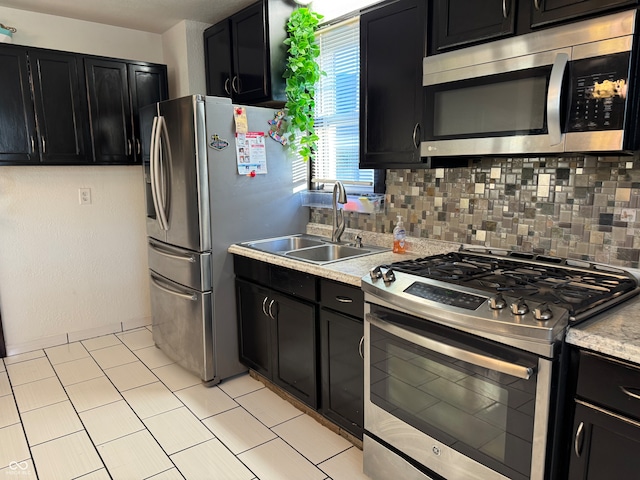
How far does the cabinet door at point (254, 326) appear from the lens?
2.59 metres

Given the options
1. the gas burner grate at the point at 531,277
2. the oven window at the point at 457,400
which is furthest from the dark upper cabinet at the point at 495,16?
the oven window at the point at 457,400

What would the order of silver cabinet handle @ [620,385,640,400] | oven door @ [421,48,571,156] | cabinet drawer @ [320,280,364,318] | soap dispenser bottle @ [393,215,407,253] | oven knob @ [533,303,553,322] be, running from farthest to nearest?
soap dispenser bottle @ [393,215,407,253] → cabinet drawer @ [320,280,364,318] → oven door @ [421,48,571,156] → oven knob @ [533,303,553,322] → silver cabinet handle @ [620,385,640,400]

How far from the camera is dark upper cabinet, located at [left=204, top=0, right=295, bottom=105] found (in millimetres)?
2787

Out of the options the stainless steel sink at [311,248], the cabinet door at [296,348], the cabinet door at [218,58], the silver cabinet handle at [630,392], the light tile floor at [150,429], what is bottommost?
the light tile floor at [150,429]

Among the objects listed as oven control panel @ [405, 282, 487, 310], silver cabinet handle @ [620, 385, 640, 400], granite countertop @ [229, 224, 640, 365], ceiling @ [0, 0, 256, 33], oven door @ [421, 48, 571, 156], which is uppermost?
ceiling @ [0, 0, 256, 33]

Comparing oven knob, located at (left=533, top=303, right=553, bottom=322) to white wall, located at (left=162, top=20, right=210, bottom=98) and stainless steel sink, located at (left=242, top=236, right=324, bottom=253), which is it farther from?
white wall, located at (left=162, top=20, right=210, bottom=98)

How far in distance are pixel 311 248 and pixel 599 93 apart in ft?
5.51

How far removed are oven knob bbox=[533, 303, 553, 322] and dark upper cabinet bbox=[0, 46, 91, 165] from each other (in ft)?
10.2

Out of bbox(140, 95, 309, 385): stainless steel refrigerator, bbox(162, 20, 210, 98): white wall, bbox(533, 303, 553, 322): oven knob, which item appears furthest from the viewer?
bbox(162, 20, 210, 98): white wall

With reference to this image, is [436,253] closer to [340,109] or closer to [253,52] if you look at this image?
[340,109]

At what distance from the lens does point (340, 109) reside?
2.93m

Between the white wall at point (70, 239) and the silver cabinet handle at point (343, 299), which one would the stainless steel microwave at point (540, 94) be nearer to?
the silver cabinet handle at point (343, 299)

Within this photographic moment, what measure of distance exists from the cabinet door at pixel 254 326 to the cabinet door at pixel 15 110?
5.62ft

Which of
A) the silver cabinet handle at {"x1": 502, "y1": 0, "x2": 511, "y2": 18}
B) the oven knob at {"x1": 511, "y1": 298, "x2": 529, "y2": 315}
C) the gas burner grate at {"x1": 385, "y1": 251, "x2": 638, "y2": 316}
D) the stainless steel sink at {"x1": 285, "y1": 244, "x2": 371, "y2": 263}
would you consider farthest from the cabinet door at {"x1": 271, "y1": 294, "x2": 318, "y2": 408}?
the silver cabinet handle at {"x1": 502, "y1": 0, "x2": 511, "y2": 18}
